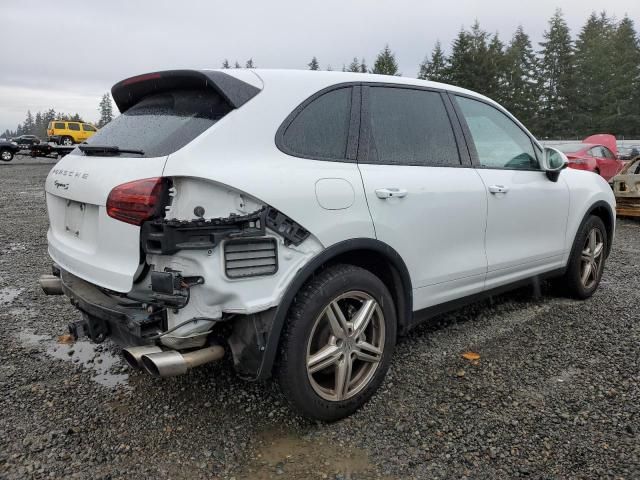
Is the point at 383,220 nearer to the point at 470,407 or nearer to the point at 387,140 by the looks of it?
the point at 387,140

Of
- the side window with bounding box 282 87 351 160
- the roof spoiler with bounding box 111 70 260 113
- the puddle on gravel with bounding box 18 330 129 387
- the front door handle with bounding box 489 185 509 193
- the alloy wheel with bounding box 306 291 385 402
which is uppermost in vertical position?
the roof spoiler with bounding box 111 70 260 113

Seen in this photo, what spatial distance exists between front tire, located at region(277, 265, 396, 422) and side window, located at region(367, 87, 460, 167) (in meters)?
0.76

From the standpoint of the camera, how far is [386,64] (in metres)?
65.2

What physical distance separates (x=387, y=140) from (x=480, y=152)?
37.0 inches

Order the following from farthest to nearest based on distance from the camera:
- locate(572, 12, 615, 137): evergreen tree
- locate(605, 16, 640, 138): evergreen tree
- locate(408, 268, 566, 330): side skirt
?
locate(572, 12, 615, 137): evergreen tree, locate(605, 16, 640, 138): evergreen tree, locate(408, 268, 566, 330): side skirt

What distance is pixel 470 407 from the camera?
3.01 m

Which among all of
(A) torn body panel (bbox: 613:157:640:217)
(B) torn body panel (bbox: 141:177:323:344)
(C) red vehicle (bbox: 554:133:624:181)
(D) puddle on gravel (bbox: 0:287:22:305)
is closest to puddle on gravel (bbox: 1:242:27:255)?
(D) puddle on gravel (bbox: 0:287:22:305)

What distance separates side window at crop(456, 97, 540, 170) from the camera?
377cm

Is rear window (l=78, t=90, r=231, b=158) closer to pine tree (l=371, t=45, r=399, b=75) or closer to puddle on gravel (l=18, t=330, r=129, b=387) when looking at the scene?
puddle on gravel (l=18, t=330, r=129, b=387)

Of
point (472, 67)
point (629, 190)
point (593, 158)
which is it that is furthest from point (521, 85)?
point (629, 190)

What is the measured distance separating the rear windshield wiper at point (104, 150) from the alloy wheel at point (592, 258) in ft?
13.2

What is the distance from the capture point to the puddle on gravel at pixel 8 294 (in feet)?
16.3

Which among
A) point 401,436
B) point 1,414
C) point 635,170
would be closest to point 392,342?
point 401,436

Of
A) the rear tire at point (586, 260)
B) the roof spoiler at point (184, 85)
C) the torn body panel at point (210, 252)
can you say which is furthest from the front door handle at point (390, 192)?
the rear tire at point (586, 260)
